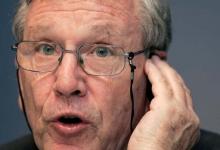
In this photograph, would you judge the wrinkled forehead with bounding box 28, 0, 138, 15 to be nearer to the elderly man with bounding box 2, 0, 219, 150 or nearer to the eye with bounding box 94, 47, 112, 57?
the elderly man with bounding box 2, 0, 219, 150

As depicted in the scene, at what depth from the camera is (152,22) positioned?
6.98 feet

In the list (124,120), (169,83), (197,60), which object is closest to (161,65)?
(169,83)

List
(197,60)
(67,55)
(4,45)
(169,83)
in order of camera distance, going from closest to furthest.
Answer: (67,55) < (169,83) < (197,60) < (4,45)

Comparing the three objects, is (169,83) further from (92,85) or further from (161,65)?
(92,85)

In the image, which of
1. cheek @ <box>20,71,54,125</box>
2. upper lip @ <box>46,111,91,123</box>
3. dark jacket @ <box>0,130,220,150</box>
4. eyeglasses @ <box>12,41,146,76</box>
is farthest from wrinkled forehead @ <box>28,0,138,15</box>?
dark jacket @ <box>0,130,220,150</box>

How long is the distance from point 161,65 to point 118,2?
1.02 ft

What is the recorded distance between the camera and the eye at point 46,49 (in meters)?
2.04

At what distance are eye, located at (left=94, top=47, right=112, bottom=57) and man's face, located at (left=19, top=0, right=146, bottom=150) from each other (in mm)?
30

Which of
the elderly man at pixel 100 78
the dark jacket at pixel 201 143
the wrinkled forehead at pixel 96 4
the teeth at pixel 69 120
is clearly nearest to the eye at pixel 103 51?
the elderly man at pixel 100 78

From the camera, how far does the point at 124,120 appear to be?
6.88 ft

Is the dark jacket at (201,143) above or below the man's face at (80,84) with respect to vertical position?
below

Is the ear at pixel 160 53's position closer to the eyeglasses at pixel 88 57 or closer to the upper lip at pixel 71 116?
the eyeglasses at pixel 88 57

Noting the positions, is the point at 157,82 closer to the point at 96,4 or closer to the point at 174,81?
the point at 174,81

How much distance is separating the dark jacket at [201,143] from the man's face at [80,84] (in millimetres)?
367
